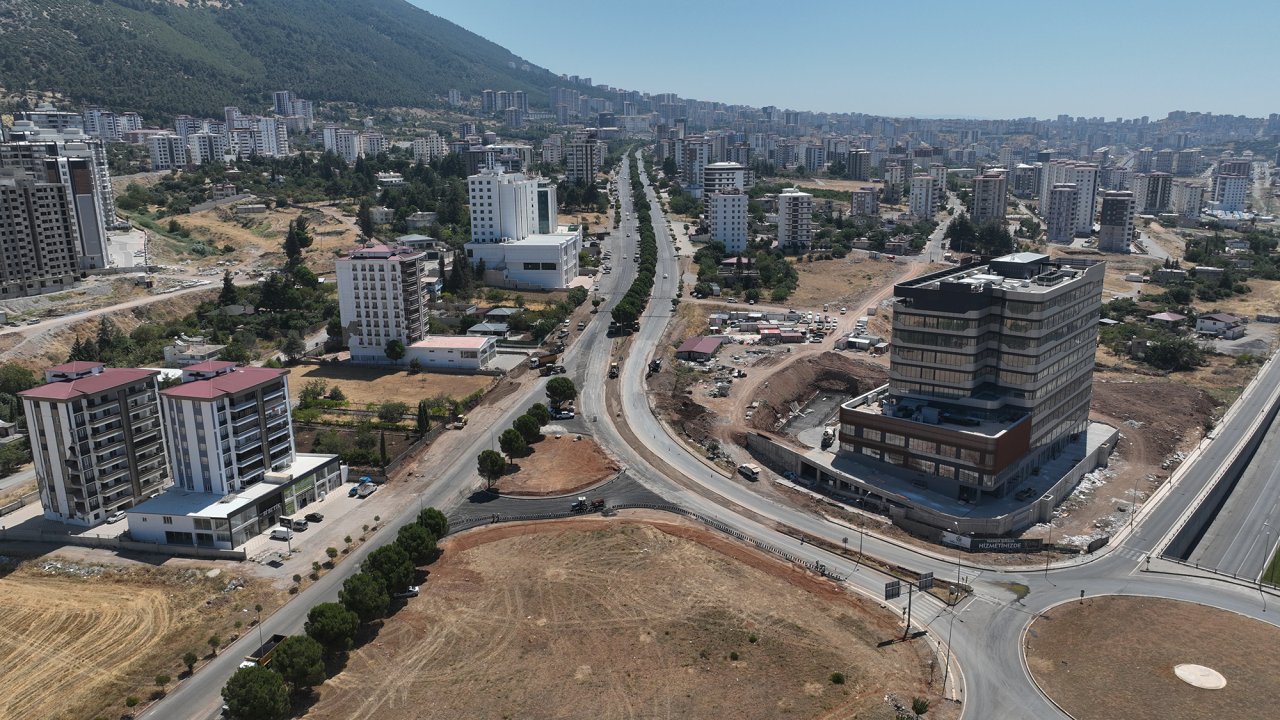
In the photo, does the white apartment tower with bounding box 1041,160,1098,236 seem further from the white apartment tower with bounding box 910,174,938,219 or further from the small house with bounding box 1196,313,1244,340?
the small house with bounding box 1196,313,1244,340

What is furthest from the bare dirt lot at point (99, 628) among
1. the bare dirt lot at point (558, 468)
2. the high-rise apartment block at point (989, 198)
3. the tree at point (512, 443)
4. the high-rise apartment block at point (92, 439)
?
the high-rise apartment block at point (989, 198)

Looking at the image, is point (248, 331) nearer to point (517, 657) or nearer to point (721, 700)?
point (517, 657)

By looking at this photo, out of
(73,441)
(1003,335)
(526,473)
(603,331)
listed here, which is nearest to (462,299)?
(603,331)

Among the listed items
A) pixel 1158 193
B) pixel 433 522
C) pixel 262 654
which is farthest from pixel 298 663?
pixel 1158 193

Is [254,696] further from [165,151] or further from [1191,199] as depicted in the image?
[1191,199]

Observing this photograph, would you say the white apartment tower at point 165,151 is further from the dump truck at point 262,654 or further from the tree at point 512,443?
the dump truck at point 262,654
